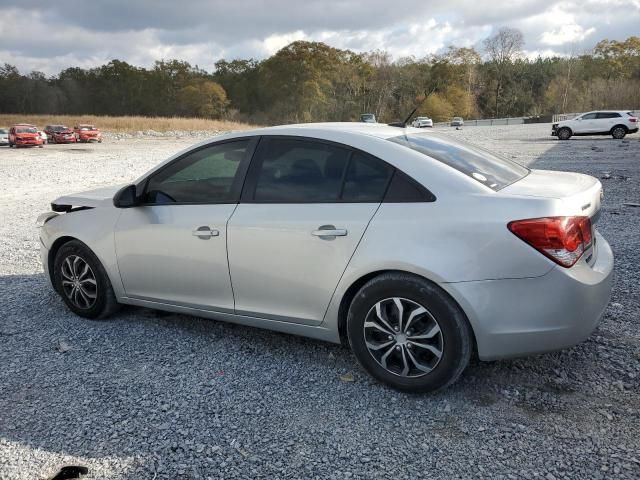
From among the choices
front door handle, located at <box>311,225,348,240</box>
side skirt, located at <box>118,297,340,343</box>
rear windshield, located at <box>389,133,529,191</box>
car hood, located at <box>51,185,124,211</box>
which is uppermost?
rear windshield, located at <box>389,133,529,191</box>

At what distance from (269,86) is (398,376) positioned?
328 feet

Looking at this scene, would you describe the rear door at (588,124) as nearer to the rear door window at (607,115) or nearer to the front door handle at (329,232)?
the rear door window at (607,115)

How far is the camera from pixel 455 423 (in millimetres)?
3010

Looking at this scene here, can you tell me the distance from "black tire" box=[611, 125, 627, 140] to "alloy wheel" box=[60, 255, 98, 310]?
30430mm

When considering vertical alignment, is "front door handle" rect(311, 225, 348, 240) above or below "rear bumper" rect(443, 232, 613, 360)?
above

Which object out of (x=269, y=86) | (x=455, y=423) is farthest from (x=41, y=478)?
(x=269, y=86)

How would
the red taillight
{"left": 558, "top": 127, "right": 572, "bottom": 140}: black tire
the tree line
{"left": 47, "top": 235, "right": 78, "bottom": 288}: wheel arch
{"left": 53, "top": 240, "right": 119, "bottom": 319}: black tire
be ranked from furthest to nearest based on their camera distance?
the tree line < {"left": 558, "top": 127, "right": 572, "bottom": 140}: black tire < {"left": 47, "top": 235, "right": 78, "bottom": 288}: wheel arch < {"left": 53, "top": 240, "right": 119, "bottom": 319}: black tire < the red taillight

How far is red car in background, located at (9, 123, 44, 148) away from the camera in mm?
34094

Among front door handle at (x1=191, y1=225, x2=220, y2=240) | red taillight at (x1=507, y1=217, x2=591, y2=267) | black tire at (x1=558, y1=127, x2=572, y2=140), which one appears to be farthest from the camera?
black tire at (x1=558, y1=127, x2=572, y2=140)

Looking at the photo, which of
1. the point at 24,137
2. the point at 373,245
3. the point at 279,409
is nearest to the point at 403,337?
the point at 373,245

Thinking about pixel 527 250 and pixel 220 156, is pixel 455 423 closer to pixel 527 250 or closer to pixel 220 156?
pixel 527 250

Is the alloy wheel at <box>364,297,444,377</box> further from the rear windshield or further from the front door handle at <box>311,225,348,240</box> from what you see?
the rear windshield

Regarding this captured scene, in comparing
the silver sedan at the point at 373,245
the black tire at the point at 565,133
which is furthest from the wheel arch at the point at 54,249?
the black tire at the point at 565,133

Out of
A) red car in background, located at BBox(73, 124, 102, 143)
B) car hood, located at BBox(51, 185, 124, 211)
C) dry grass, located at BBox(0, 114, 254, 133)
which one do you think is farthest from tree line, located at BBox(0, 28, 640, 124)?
car hood, located at BBox(51, 185, 124, 211)
